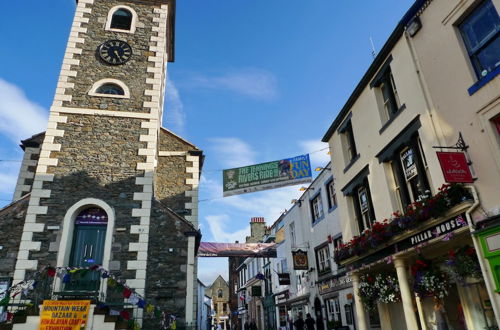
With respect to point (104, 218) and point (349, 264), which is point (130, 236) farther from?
point (349, 264)

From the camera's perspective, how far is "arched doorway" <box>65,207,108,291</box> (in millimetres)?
10695

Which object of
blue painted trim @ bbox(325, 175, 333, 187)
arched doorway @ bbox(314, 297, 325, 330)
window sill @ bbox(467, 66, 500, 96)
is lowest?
arched doorway @ bbox(314, 297, 325, 330)

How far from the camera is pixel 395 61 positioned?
9.67 meters

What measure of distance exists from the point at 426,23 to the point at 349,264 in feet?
24.7

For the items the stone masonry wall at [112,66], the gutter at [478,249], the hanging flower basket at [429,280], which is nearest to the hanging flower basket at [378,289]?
the hanging flower basket at [429,280]

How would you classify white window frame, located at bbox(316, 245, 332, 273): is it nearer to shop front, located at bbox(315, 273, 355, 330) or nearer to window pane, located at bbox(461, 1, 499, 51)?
shop front, located at bbox(315, 273, 355, 330)

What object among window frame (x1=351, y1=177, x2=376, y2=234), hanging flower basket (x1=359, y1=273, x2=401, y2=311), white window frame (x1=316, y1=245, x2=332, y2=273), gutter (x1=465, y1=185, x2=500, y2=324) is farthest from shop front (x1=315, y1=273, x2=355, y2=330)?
gutter (x1=465, y1=185, x2=500, y2=324)

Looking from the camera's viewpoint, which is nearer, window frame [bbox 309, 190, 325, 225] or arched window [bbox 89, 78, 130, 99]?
arched window [bbox 89, 78, 130, 99]

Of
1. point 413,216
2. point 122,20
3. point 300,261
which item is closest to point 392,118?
point 413,216

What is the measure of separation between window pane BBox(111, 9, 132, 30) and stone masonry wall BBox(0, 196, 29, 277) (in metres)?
9.00

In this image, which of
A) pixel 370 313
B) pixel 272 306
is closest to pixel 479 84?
pixel 370 313

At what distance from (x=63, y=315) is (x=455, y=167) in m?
9.89

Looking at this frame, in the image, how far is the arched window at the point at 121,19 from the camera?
52.6 feet

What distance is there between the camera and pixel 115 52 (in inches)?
587
